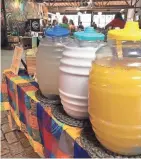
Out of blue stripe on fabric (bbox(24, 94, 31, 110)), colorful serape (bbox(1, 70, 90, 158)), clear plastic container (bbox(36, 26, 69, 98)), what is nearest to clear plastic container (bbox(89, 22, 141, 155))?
colorful serape (bbox(1, 70, 90, 158))

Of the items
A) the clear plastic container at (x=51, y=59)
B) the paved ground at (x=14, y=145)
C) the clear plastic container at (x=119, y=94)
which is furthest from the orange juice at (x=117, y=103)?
the paved ground at (x=14, y=145)

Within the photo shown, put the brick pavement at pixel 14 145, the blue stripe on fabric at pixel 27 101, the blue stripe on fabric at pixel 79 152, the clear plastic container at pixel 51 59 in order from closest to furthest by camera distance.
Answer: the blue stripe on fabric at pixel 79 152 → the clear plastic container at pixel 51 59 → the blue stripe on fabric at pixel 27 101 → the brick pavement at pixel 14 145

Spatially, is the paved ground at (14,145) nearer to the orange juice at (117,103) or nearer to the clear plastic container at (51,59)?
the clear plastic container at (51,59)

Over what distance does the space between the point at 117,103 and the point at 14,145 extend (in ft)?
5.35

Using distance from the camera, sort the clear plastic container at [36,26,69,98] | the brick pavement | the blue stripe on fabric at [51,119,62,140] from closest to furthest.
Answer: the blue stripe on fabric at [51,119,62,140]
the clear plastic container at [36,26,69,98]
the brick pavement

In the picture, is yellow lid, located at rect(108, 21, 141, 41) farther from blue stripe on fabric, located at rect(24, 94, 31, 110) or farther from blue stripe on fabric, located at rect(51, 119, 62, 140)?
blue stripe on fabric, located at rect(24, 94, 31, 110)

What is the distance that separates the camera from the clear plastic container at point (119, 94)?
1.85 feet

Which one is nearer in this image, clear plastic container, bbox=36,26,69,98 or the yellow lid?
the yellow lid

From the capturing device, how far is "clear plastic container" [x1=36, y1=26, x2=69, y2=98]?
1.02m

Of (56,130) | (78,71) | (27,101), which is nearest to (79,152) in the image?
(56,130)

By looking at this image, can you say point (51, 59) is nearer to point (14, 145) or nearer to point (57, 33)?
point (57, 33)

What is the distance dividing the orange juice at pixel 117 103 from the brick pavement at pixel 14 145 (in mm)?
1255

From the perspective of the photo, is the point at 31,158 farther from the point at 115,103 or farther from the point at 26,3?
the point at 26,3

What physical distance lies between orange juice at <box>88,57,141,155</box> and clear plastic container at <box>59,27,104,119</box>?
114 mm
